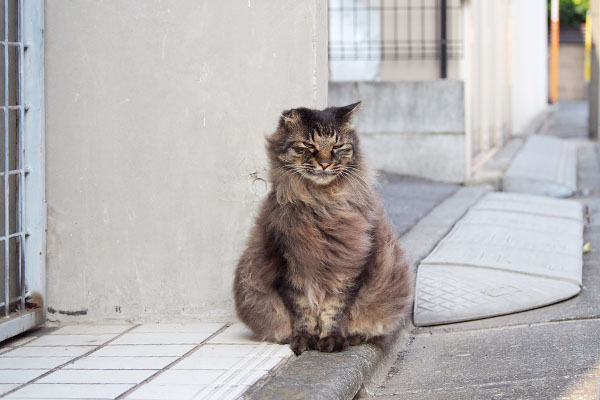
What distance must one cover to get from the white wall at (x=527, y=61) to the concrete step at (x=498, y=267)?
11.7m

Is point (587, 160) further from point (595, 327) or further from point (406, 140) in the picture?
point (595, 327)

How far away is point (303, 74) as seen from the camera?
13.9ft

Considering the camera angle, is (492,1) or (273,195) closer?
(273,195)

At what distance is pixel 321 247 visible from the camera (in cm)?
367

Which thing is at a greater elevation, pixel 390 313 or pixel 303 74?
pixel 303 74

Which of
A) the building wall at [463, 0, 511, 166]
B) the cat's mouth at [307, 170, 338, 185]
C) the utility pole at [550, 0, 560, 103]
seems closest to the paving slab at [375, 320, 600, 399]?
the cat's mouth at [307, 170, 338, 185]

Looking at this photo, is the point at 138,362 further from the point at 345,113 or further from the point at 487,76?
the point at 487,76

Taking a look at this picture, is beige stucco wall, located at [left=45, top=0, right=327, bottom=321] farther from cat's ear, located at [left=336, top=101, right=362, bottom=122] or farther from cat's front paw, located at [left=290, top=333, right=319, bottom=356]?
cat's front paw, located at [left=290, top=333, right=319, bottom=356]

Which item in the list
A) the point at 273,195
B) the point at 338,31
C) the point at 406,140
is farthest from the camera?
the point at 338,31

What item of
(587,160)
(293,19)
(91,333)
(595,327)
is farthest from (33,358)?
(587,160)

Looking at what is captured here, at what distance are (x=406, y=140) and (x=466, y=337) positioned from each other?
19.4 feet

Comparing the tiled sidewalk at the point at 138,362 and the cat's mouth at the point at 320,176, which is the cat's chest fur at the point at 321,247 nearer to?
the cat's mouth at the point at 320,176

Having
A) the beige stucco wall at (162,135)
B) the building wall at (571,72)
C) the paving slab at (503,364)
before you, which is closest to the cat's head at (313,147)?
the beige stucco wall at (162,135)

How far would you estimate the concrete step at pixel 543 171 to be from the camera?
380 inches
